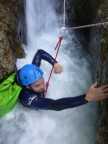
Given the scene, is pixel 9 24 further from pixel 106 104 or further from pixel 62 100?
pixel 106 104

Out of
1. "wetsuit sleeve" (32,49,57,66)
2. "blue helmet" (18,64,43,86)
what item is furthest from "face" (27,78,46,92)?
"wetsuit sleeve" (32,49,57,66)

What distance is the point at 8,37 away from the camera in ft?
24.5

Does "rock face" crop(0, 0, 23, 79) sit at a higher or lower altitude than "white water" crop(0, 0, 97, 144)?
higher

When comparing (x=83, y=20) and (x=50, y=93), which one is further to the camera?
(x=83, y=20)

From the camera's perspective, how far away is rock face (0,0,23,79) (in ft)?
23.5

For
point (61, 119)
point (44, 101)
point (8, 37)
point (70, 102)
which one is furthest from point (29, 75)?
point (8, 37)

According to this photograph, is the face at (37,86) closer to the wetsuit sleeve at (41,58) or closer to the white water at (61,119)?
the white water at (61,119)

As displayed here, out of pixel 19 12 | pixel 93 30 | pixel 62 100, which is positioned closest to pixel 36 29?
pixel 19 12

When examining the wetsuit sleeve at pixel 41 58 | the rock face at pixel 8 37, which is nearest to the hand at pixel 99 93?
the wetsuit sleeve at pixel 41 58

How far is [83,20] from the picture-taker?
8.28 meters

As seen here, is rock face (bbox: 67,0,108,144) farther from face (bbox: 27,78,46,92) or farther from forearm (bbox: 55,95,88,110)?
face (bbox: 27,78,46,92)

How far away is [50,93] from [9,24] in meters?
1.29

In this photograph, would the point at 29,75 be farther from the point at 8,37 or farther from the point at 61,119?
the point at 8,37

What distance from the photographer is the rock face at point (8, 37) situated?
7176 mm
